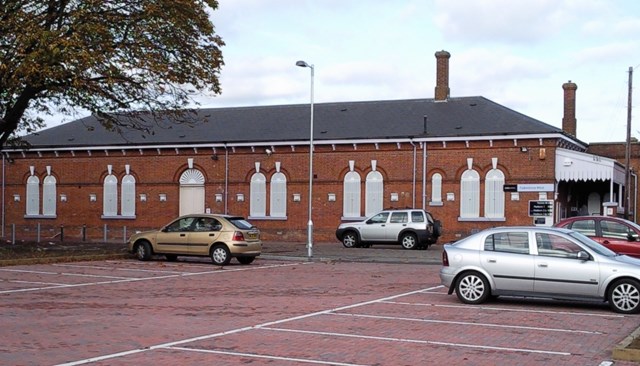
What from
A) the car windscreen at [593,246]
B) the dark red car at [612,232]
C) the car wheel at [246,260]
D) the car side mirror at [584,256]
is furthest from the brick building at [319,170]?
the car side mirror at [584,256]

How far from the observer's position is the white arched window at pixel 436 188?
39875 mm

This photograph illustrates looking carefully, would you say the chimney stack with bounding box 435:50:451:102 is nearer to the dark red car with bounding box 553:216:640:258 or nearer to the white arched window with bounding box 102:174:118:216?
the white arched window with bounding box 102:174:118:216

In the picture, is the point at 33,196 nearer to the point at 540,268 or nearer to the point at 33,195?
the point at 33,195

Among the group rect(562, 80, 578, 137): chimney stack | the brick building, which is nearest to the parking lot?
the brick building

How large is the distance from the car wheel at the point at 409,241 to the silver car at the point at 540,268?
19.3 metres

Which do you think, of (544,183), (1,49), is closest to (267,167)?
(544,183)

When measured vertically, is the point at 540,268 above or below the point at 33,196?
below

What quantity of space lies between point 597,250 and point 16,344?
9917 mm

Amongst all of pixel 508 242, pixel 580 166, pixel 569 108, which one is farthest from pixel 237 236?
pixel 569 108

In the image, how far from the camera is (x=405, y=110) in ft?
144

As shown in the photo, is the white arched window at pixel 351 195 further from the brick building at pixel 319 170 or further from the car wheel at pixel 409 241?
the car wheel at pixel 409 241

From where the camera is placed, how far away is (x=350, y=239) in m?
36.6

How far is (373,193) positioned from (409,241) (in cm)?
647

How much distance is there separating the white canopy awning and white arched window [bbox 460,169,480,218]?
3.80 meters
